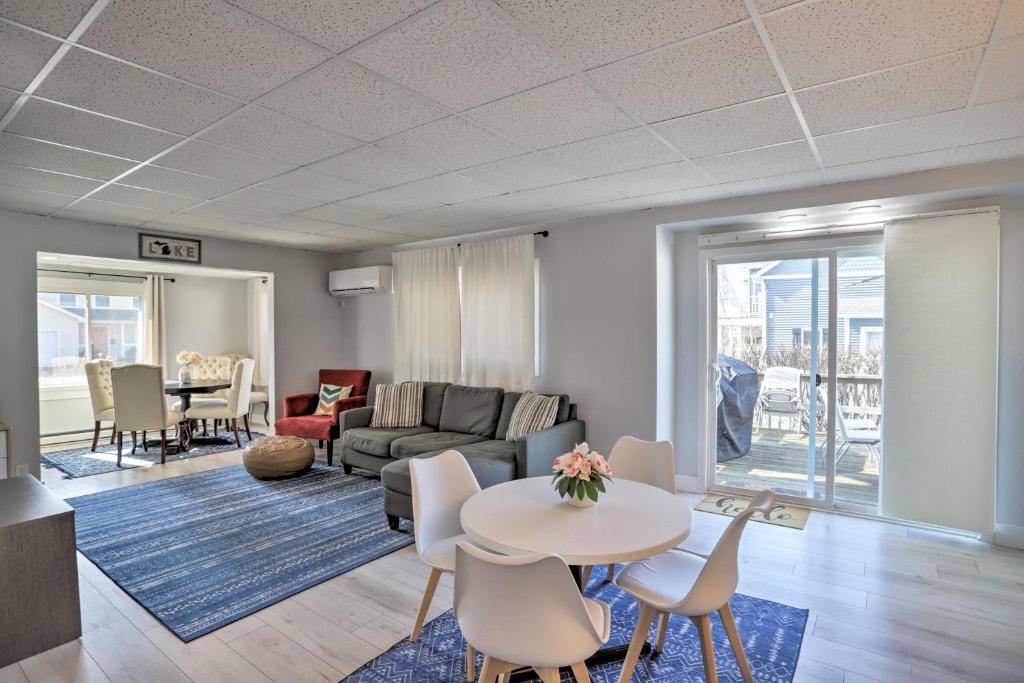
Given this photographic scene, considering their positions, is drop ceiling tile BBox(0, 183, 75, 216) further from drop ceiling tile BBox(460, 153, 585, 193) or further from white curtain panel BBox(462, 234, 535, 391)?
white curtain panel BBox(462, 234, 535, 391)

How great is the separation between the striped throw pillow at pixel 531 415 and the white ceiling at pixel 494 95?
1.86 m

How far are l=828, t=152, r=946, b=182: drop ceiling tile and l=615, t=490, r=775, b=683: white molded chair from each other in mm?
2359

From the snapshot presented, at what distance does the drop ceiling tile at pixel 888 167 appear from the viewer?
124 inches

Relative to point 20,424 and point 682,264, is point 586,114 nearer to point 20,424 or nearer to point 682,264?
point 682,264

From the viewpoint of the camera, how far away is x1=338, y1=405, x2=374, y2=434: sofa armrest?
5.51 m

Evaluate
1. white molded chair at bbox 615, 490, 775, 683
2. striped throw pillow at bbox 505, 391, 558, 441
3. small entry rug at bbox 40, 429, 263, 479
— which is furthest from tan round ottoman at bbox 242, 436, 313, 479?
white molded chair at bbox 615, 490, 775, 683

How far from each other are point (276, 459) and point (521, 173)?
3.59m

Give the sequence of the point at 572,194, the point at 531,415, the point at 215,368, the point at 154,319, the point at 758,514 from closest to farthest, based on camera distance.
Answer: the point at 572,194 → the point at 758,514 → the point at 531,415 → the point at 154,319 → the point at 215,368

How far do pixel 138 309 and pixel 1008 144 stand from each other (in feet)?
31.0

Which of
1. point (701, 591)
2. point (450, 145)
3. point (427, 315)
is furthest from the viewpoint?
point (427, 315)

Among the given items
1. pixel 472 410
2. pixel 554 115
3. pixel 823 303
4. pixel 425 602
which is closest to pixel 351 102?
pixel 554 115

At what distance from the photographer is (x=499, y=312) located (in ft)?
17.8

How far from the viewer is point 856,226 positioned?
407cm

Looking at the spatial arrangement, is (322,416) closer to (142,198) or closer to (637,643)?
(142,198)
